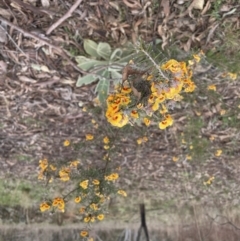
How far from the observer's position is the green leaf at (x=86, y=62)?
1867 mm

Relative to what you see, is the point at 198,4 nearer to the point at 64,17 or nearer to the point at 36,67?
the point at 64,17

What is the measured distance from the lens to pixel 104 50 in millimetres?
1845

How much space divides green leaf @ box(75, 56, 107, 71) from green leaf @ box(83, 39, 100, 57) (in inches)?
1.2

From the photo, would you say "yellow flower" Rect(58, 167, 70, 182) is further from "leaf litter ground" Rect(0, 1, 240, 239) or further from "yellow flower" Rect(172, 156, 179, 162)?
"yellow flower" Rect(172, 156, 179, 162)

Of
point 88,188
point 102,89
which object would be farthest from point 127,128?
point 88,188

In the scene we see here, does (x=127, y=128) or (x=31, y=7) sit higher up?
(x=31, y=7)

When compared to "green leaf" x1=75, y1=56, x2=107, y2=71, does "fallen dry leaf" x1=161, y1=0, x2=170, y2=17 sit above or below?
above

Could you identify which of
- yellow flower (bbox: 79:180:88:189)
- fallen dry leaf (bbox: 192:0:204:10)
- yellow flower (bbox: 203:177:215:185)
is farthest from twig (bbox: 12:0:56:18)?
yellow flower (bbox: 203:177:215:185)

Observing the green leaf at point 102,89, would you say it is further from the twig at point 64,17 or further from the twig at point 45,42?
the twig at point 64,17

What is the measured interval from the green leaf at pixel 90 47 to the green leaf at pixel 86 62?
30 mm

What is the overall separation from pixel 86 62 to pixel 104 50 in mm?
100

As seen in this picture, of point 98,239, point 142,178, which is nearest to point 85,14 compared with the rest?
point 142,178

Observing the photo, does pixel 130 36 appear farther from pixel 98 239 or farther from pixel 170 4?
pixel 98 239

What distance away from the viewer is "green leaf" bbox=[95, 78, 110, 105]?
1923 mm
